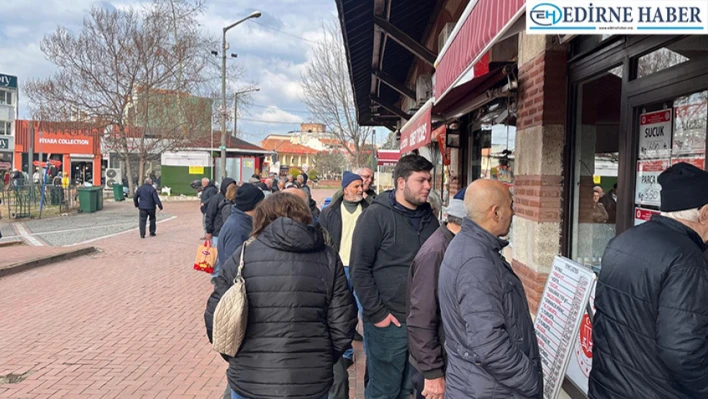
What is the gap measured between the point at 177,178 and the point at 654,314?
1277 inches

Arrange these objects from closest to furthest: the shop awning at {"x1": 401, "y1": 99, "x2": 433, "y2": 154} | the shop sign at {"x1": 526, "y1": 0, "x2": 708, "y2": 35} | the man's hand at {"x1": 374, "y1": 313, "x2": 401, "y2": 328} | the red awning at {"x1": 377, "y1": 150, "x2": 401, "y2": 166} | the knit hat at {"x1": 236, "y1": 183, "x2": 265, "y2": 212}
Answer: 1. the shop sign at {"x1": 526, "y1": 0, "x2": 708, "y2": 35}
2. the man's hand at {"x1": 374, "y1": 313, "x2": 401, "y2": 328}
3. the knit hat at {"x1": 236, "y1": 183, "x2": 265, "y2": 212}
4. the shop awning at {"x1": 401, "y1": 99, "x2": 433, "y2": 154}
5. the red awning at {"x1": 377, "y1": 150, "x2": 401, "y2": 166}

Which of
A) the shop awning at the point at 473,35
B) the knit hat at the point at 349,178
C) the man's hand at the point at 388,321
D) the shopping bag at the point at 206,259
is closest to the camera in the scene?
the shop awning at the point at 473,35

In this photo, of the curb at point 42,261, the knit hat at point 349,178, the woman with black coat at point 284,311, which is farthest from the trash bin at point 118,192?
the woman with black coat at point 284,311

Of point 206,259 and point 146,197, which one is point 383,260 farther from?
point 146,197

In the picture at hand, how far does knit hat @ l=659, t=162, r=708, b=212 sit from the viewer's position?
212cm

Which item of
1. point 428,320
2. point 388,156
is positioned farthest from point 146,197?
point 428,320

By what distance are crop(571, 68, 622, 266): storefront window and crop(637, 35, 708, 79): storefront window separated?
365 mm

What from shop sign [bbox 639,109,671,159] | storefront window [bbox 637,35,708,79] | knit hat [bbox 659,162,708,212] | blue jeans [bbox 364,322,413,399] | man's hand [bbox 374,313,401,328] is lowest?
blue jeans [bbox 364,322,413,399]

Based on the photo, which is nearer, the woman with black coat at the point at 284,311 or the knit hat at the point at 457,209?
the woman with black coat at the point at 284,311

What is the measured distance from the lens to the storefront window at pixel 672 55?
2.71 m

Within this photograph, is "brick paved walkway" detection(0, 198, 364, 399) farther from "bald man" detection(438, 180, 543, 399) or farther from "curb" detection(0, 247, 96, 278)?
"bald man" detection(438, 180, 543, 399)

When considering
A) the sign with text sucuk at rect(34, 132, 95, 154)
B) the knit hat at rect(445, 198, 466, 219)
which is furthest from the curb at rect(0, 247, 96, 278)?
the sign with text sucuk at rect(34, 132, 95, 154)

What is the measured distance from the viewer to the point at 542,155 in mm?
4109

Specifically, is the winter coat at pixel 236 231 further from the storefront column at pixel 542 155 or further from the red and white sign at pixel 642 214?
the red and white sign at pixel 642 214
